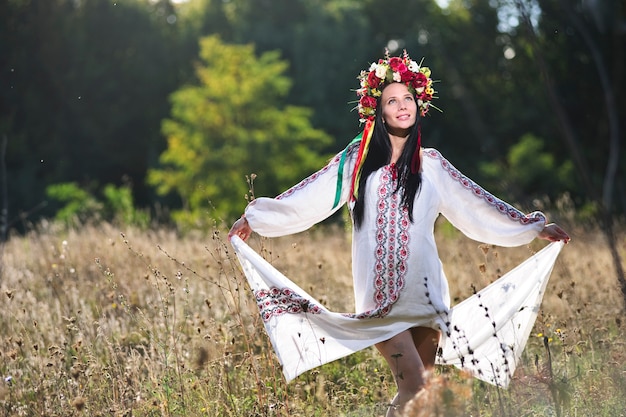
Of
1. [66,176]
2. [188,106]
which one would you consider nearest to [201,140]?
[188,106]

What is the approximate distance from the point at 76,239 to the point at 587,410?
5.87 metres

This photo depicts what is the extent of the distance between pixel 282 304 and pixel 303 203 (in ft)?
1.59

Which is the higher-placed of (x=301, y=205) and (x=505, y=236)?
(x=301, y=205)

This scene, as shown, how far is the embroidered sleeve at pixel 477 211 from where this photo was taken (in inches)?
154

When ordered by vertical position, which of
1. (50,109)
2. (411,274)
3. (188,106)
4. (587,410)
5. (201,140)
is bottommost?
(587,410)

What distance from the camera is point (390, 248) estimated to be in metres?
3.71

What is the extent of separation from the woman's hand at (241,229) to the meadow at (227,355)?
0.09 m

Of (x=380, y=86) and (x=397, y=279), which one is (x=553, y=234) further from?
(x=380, y=86)

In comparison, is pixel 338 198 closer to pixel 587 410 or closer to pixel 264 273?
pixel 264 273

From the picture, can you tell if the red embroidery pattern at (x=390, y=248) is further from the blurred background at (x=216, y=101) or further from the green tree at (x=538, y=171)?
the green tree at (x=538, y=171)

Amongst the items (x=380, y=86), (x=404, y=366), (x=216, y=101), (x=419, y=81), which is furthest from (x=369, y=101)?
(x=216, y=101)

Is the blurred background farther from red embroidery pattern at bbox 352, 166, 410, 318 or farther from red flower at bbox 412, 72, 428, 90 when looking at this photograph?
red embroidery pattern at bbox 352, 166, 410, 318

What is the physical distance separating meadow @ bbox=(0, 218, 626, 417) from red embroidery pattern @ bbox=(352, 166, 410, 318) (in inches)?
13.7

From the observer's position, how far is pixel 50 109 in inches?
1225
